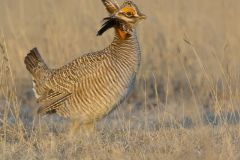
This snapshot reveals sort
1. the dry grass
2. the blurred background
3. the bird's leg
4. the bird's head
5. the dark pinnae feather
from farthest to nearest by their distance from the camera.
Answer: the blurred background
the dark pinnae feather
the bird's head
the bird's leg
the dry grass

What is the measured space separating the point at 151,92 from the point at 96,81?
303 centimetres

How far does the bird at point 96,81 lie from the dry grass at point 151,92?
0.71ft

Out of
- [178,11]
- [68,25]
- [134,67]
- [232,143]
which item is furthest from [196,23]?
[232,143]

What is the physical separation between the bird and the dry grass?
0.71 ft

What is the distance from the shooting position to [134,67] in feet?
24.7

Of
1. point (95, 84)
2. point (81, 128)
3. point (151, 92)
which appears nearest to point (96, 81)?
point (95, 84)

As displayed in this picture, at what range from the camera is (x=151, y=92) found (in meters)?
10.3

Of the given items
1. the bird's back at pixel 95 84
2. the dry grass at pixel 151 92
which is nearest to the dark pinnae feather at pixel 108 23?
the bird's back at pixel 95 84

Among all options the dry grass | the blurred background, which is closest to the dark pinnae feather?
the dry grass

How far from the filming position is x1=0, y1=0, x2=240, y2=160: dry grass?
6246 millimetres

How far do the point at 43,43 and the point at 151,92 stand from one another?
200 cm

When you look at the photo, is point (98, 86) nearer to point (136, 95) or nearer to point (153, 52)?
point (136, 95)

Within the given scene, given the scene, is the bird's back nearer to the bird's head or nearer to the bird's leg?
the bird's leg

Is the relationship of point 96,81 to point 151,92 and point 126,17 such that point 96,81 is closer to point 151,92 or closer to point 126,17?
point 126,17
